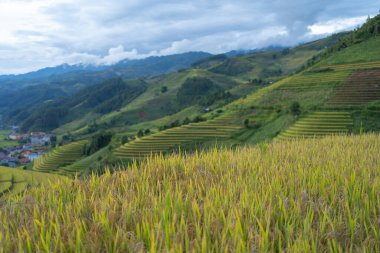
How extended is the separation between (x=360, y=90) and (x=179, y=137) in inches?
1525

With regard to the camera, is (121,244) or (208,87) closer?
(121,244)

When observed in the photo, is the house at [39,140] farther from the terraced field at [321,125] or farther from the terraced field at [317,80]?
the terraced field at [321,125]

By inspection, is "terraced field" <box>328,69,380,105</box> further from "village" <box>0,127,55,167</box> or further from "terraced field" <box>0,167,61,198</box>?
"village" <box>0,127,55,167</box>

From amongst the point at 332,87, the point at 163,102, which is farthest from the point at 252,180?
the point at 163,102

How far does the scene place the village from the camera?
114m

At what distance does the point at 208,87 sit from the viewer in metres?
188

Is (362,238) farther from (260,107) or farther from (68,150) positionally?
(68,150)

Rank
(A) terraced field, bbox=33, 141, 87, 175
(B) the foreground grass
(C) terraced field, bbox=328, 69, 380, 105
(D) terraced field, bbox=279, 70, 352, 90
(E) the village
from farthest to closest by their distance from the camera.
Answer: (E) the village
(A) terraced field, bbox=33, 141, 87, 175
(D) terraced field, bbox=279, 70, 352, 90
(C) terraced field, bbox=328, 69, 380, 105
(B) the foreground grass

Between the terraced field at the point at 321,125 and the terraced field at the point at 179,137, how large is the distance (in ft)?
54.3

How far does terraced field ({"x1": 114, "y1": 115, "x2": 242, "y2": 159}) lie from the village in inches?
2250

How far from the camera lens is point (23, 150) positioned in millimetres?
139250

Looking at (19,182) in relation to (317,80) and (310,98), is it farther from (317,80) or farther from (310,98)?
(317,80)

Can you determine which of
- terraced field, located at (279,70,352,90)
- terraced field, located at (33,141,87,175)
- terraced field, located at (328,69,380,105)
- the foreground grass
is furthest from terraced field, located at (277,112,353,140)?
terraced field, located at (33,141,87,175)

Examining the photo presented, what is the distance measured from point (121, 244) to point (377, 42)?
102 metres
